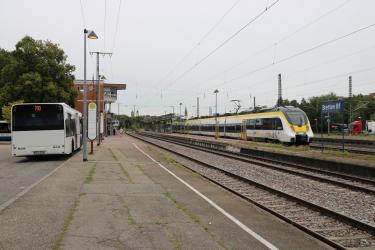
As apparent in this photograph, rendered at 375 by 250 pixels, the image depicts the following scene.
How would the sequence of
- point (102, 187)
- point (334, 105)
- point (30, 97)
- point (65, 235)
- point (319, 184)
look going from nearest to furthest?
1. point (65, 235)
2. point (102, 187)
3. point (319, 184)
4. point (334, 105)
5. point (30, 97)

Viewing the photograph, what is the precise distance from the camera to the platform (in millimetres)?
6098

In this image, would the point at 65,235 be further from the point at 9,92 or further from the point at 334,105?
the point at 9,92

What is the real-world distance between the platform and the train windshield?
20.0 meters

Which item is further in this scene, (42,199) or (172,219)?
(42,199)

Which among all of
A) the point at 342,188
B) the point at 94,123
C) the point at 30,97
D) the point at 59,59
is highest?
the point at 59,59

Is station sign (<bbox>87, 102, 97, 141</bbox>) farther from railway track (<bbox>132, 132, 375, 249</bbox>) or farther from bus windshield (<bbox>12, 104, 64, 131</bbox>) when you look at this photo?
railway track (<bbox>132, 132, 375, 249</bbox>)

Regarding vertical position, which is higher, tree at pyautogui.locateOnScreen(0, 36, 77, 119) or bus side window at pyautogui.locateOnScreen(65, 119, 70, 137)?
tree at pyautogui.locateOnScreen(0, 36, 77, 119)

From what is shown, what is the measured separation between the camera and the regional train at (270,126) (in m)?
30.5

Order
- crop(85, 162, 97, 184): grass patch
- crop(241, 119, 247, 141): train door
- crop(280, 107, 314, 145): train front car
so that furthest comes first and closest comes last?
crop(241, 119, 247, 141): train door → crop(280, 107, 314, 145): train front car → crop(85, 162, 97, 184): grass patch

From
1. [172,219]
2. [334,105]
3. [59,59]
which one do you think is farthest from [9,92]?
[172,219]

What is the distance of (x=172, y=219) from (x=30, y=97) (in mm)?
41427

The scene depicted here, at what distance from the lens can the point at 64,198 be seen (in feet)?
31.5

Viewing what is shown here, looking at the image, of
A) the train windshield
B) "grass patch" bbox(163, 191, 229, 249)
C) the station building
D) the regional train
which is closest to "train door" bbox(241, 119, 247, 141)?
the regional train

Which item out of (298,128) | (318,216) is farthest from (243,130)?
(318,216)
